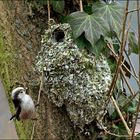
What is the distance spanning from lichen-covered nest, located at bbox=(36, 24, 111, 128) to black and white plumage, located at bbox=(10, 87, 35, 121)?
0.17 meters

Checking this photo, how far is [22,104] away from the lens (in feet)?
5.19

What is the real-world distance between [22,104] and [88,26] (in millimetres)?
357

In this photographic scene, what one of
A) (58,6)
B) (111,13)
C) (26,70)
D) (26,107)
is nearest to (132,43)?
(111,13)

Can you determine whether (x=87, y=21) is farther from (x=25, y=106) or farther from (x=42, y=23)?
(x=25, y=106)

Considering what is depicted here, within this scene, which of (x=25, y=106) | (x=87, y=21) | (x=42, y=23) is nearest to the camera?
(x=25, y=106)

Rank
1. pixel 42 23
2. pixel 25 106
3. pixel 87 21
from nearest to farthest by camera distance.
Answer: pixel 25 106 → pixel 87 21 → pixel 42 23

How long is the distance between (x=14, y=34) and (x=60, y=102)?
30 centimetres

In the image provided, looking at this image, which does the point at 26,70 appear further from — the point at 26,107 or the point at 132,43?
the point at 132,43

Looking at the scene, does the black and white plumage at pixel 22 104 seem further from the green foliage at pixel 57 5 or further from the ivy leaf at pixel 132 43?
the ivy leaf at pixel 132 43

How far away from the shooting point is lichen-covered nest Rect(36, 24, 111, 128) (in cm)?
172

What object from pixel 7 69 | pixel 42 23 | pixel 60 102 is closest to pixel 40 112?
pixel 60 102

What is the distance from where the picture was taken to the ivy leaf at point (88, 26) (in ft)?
5.44

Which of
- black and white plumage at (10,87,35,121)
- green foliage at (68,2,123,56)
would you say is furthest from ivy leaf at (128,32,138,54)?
black and white plumage at (10,87,35,121)

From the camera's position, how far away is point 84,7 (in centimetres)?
184
